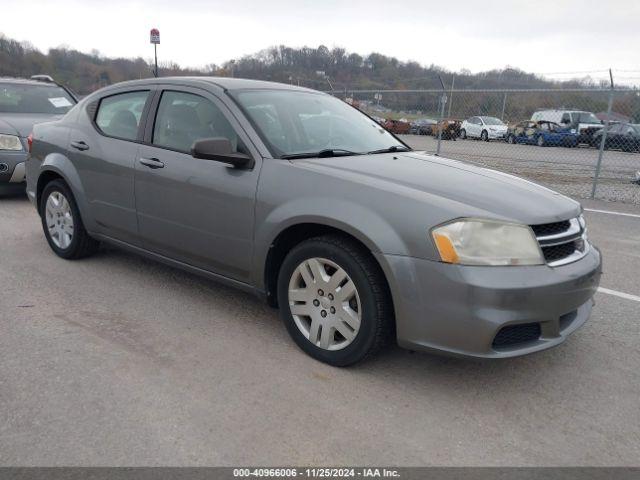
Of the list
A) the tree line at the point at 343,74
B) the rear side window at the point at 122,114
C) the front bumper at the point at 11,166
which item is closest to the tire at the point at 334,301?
the rear side window at the point at 122,114

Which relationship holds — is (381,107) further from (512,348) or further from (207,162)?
(512,348)

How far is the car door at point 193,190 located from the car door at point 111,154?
0.14m

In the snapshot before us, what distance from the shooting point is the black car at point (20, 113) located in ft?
23.6

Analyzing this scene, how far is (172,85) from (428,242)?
7.76ft

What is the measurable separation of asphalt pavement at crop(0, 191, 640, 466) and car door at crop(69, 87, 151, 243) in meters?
0.65

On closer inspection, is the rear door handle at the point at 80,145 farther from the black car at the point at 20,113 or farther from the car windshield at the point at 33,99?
the car windshield at the point at 33,99

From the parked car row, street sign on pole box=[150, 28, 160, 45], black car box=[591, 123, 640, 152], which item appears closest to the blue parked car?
the parked car row

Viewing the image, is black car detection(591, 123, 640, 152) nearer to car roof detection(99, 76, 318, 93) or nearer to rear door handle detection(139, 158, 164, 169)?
car roof detection(99, 76, 318, 93)

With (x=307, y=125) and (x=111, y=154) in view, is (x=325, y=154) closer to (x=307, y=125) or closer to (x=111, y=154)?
(x=307, y=125)

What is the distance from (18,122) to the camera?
752 cm

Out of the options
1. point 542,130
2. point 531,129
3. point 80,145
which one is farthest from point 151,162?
point 542,130

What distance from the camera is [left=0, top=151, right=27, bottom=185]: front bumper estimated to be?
23.4 ft

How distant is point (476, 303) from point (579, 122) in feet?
56.8

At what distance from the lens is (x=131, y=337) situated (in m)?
3.36
